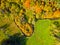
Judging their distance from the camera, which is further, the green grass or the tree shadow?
the tree shadow

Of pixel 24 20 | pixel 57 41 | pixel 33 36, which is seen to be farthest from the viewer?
pixel 24 20

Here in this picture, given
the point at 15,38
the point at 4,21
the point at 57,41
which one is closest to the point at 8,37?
the point at 15,38

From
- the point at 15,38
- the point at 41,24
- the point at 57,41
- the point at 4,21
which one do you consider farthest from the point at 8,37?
the point at 57,41

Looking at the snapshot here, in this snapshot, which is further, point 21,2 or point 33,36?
point 21,2

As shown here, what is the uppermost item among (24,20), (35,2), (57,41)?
(35,2)

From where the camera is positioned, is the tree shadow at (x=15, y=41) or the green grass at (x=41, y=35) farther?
the tree shadow at (x=15, y=41)

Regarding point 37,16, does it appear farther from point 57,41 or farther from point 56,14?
point 57,41

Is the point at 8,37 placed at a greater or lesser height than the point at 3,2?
lesser

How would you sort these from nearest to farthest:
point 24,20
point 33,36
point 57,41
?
point 57,41, point 33,36, point 24,20

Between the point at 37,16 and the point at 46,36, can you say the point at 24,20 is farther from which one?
the point at 46,36
